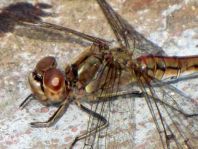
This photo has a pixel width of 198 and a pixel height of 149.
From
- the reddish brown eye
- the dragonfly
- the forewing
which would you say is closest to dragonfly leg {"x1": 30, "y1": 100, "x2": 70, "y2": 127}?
the dragonfly

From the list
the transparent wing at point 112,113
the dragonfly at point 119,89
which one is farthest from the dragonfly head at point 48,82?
the transparent wing at point 112,113

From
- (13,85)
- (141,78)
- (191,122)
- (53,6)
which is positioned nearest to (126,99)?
(141,78)

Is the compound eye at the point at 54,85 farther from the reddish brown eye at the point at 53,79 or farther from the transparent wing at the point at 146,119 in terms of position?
the transparent wing at the point at 146,119

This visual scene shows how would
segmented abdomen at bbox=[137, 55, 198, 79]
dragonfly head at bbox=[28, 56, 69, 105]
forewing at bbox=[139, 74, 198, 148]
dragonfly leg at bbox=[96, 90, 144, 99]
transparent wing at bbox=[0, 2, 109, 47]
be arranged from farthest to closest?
transparent wing at bbox=[0, 2, 109, 47] → segmented abdomen at bbox=[137, 55, 198, 79] → dragonfly leg at bbox=[96, 90, 144, 99] → dragonfly head at bbox=[28, 56, 69, 105] → forewing at bbox=[139, 74, 198, 148]

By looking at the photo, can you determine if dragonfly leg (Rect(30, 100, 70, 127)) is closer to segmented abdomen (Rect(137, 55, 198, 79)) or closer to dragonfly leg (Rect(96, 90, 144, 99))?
dragonfly leg (Rect(96, 90, 144, 99))

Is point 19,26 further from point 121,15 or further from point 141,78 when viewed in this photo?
point 141,78

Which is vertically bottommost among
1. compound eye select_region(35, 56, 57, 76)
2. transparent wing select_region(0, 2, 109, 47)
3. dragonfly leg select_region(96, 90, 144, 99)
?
dragonfly leg select_region(96, 90, 144, 99)

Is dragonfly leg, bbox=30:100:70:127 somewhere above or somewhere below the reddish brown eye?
below
